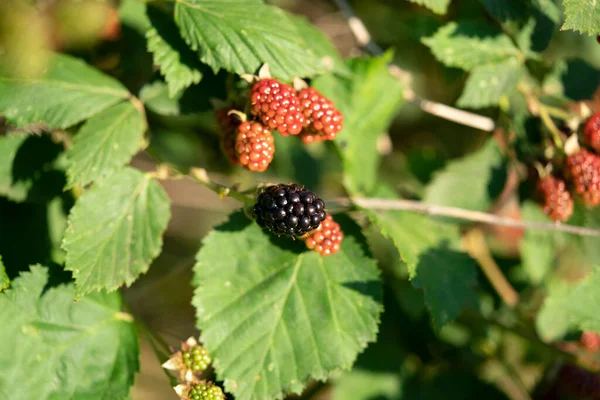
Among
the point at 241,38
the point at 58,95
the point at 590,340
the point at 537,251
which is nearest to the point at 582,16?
the point at 241,38

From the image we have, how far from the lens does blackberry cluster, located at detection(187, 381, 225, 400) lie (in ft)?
5.29

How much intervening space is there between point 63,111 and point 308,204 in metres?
0.95

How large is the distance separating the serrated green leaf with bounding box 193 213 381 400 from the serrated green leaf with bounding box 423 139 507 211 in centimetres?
71

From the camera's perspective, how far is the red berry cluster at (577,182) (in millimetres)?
1962

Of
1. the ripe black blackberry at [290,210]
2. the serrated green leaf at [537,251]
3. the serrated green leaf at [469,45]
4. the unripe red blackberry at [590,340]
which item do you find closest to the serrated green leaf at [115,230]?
the ripe black blackberry at [290,210]

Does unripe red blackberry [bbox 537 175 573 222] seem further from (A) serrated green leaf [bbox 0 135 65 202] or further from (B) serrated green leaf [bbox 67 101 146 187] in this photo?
(A) serrated green leaf [bbox 0 135 65 202]

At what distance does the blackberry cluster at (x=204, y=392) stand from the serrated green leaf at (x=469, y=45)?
1419 mm

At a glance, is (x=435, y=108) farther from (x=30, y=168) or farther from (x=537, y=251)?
(x=30, y=168)

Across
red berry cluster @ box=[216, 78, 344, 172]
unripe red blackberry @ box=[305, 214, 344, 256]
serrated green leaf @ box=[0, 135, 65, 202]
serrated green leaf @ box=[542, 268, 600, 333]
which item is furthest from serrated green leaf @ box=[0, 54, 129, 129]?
serrated green leaf @ box=[542, 268, 600, 333]

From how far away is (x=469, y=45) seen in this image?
2.14 meters

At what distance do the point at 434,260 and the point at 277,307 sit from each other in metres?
0.64

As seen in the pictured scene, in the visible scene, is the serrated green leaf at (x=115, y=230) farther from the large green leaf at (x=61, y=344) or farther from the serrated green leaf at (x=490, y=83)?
the serrated green leaf at (x=490, y=83)

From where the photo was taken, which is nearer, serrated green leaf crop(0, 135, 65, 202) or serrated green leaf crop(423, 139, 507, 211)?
serrated green leaf crop(0, 135, 65, 202)

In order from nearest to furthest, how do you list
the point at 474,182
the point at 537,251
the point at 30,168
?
the point at 30,168 < the point at 474,182 < the point at 537,251
